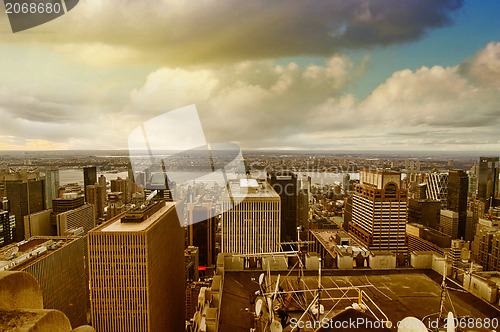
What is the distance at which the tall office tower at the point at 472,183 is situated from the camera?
1023 inches

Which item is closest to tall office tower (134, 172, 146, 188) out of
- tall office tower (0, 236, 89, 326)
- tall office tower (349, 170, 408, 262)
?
tall office tower (0, 236, 89, 326)

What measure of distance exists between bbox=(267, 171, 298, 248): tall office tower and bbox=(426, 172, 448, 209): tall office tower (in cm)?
1432

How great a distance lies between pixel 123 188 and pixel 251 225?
65.9 ft

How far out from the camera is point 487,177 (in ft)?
82.4

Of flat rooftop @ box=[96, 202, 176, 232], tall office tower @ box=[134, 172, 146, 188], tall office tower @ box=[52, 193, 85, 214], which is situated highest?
tall office tower @ box=[134, 172, 146, 188]

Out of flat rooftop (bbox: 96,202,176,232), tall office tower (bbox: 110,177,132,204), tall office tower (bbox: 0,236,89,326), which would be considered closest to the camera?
flat rooftop (bbox: 96,202,176,232)

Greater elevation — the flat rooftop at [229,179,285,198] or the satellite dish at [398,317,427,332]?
the satellite dish at [398,317,427,332]

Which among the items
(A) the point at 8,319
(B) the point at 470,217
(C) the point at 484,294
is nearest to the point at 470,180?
(B) the point at 470,217

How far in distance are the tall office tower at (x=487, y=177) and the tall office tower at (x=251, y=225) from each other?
21280 mm

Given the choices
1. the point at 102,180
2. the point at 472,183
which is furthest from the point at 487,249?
the point at 102,180

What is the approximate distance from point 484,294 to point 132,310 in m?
8.98

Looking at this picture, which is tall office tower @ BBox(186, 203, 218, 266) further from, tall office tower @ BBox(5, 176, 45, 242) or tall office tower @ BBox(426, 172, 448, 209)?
tall office tower @ BBox(426, 172, 448, 209)

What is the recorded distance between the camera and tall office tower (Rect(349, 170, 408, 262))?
15086mm

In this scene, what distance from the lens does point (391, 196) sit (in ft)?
49.8
